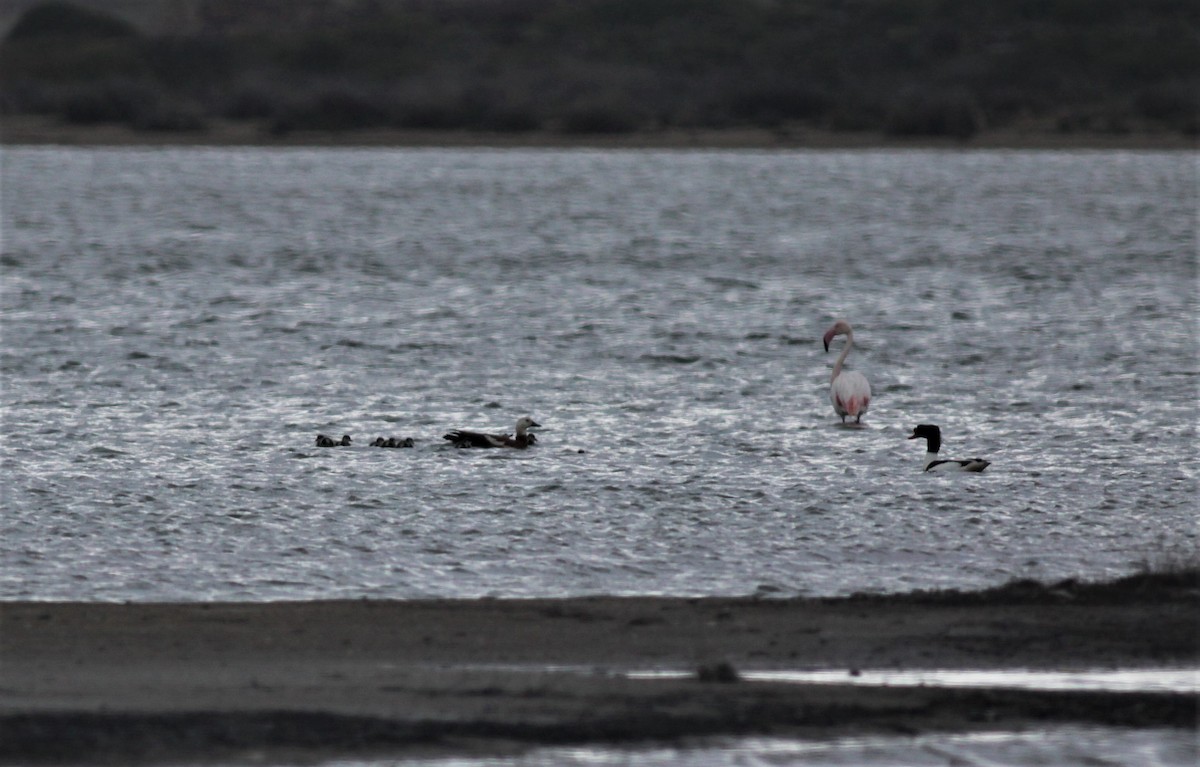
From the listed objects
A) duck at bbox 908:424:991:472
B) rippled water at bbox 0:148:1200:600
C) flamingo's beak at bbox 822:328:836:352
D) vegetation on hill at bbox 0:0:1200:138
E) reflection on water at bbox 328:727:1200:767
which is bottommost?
rippled water at bbox 0:148:1200:600

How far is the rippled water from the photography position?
11609mm

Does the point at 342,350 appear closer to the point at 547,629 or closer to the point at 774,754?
the point at 547,629

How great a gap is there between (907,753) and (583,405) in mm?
11179

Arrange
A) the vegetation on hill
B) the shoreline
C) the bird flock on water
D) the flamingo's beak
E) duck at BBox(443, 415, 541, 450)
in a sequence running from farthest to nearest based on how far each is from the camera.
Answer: the vegetation on hill → the shoreline → the flamingo's beak → duck at BBox(443, 415, 541, 450) → the bird flock on water

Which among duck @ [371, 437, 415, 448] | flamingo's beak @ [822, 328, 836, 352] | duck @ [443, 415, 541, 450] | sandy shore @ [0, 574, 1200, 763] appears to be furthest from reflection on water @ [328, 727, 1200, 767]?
flamingo's beak @ [822, 328, 836, 352]

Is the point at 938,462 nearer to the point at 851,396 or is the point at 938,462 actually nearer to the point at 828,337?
the point at 851,396

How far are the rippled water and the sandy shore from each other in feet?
3.17

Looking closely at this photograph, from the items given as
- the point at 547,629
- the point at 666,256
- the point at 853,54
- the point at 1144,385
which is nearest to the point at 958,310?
the point at 1144,385

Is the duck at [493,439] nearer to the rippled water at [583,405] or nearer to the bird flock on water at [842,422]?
the bird flock on water at [842,422]

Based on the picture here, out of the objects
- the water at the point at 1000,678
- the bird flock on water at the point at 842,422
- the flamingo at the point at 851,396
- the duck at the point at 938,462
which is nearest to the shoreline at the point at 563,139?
the flamingo at the point at 851,396

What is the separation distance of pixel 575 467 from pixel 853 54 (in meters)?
87.9

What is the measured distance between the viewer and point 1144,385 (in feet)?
66.2

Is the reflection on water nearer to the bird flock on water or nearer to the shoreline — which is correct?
the bird flock on water

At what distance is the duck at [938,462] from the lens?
14500mm
